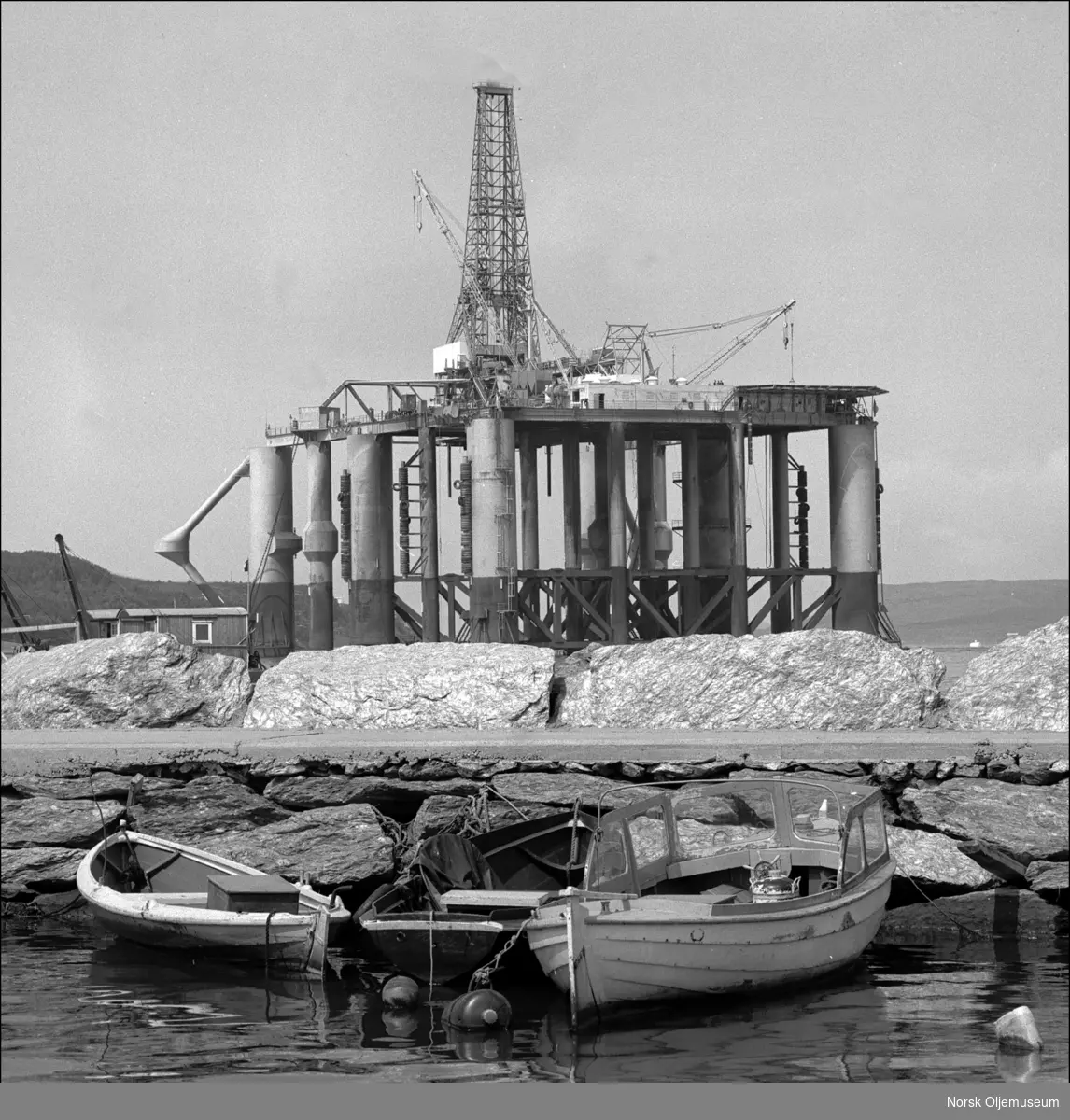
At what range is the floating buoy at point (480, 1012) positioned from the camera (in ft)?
51.4

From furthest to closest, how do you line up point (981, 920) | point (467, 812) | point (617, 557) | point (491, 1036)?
point (617, 557) → point (467, 812) → point (981, 920) → point (491, 1036)

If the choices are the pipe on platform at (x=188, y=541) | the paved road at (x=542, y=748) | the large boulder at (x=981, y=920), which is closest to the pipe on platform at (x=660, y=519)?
the pipe on platform at (x=188, y=541)

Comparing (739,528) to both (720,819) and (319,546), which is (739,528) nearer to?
(319,546)

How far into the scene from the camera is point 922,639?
104250 mm

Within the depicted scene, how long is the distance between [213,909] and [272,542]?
45.2 m

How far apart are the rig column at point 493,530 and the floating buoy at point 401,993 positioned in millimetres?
34010

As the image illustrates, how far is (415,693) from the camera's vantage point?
28.7 meters

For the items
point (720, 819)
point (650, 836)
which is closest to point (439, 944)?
point (650, 836)

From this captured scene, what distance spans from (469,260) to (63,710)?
41.6 metres

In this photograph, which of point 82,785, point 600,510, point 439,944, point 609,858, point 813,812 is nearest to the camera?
point 439,944

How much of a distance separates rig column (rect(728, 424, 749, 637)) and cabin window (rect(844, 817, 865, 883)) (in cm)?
3773

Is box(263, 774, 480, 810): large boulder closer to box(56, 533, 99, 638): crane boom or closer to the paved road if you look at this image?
the paved road

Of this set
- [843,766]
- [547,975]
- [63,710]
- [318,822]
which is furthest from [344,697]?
[547,975]

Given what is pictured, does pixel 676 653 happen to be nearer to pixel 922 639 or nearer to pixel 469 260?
pixel 469 260
